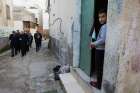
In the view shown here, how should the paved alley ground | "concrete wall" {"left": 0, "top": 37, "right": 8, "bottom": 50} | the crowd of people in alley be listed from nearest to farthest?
the paved alley ground
the crowd of people in alley
"concrete wall" {"left": 0, "top": 37, "right": 8, "bottom": 50}

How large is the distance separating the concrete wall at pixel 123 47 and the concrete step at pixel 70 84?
160 cm

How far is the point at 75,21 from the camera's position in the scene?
5426 millimetres

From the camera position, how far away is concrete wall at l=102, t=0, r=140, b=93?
256 centimetres

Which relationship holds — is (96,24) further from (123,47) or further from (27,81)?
(27,81)

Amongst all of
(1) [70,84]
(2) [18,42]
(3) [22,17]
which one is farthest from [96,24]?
(3) [22,17]

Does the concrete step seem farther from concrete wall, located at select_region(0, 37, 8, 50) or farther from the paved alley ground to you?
concrete wall, located at select_region(0, 37, 8, 50)

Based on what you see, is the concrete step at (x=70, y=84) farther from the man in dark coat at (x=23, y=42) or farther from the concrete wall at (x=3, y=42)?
the concrete wall at (x=3, y=42)

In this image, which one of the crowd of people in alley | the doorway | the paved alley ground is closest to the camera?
the doorway

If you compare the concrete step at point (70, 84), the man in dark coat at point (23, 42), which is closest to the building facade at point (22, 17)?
the man in dark coat at point (23, 42)

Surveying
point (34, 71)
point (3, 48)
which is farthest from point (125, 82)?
point (3, 48)

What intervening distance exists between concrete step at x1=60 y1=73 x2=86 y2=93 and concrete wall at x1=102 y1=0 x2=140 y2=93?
1.60m

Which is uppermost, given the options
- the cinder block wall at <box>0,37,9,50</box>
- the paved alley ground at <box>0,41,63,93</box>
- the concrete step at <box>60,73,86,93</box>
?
the cinder block wall at <box>0,37,9,50</box>

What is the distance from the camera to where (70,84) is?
4816 millimetres

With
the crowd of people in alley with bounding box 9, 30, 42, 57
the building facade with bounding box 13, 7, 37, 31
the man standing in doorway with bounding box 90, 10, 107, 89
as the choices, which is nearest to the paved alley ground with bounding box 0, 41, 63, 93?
the man standing in doorway with bounding box 90, 10, 107, 89
